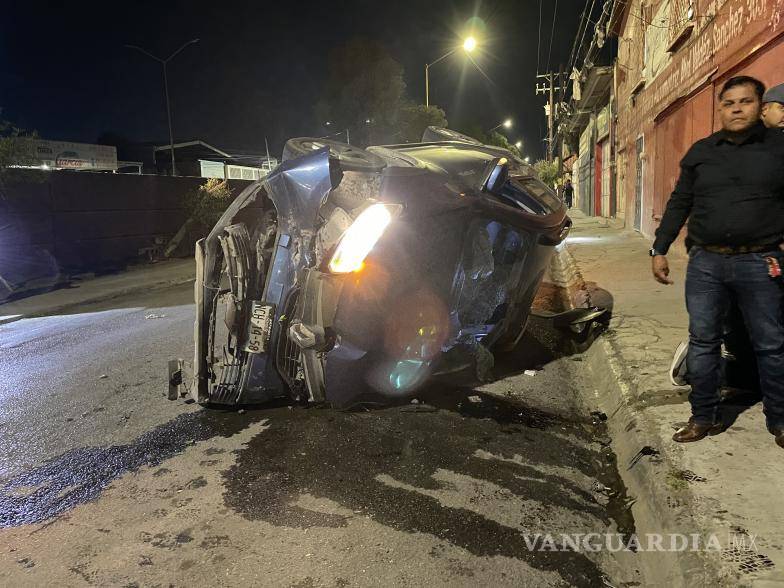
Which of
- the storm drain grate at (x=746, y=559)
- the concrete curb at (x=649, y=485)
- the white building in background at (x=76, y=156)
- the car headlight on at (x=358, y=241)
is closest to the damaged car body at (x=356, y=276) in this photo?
the car headlight on at (x=358, y=241)

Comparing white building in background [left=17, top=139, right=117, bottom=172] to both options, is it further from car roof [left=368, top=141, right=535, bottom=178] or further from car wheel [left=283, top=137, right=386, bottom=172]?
car roof [left=368, top=141, right=535, bottom=178]

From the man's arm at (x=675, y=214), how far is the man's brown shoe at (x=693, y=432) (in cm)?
79

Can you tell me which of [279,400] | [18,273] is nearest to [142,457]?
[279,400]

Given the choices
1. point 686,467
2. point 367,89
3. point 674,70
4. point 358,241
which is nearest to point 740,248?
point 686,467

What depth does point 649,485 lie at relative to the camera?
261 cm

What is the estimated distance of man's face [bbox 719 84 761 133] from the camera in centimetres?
262

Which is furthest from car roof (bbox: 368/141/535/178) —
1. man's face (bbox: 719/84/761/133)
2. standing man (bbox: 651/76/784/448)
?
man's face (bbox: 719/84/761/133)

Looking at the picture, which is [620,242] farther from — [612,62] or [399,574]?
[399,574]

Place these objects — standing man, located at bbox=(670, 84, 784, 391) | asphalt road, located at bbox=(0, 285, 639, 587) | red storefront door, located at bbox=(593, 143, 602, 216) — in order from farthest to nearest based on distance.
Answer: red storefront door, located at bbox=(593, 143, 602, 216) < standing man, located at bbox=(670, 84, 784, 391) < asphalt road, located at bbox=(0, 285, 639, 587)

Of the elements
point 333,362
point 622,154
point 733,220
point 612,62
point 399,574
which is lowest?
point 399,574

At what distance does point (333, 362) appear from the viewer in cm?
319

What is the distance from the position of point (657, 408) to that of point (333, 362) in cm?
201

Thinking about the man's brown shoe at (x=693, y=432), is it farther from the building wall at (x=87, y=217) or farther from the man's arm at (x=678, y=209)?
the building wall at (x=87, y=217)

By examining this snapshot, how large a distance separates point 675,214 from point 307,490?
2453mm
